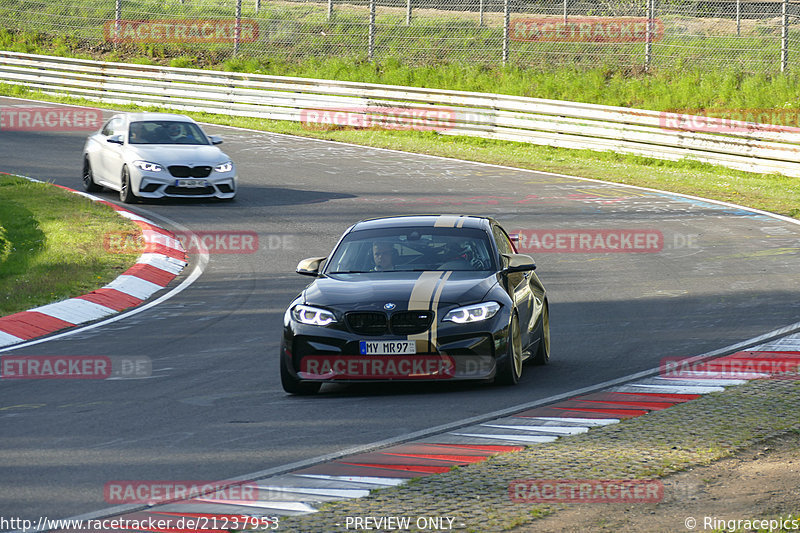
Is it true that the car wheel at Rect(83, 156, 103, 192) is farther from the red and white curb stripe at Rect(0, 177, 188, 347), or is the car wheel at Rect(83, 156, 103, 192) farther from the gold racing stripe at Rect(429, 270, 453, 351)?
the gold racing stripe at Rect(429, 270, 453, 351)

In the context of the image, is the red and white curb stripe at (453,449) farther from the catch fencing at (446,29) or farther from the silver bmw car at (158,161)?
the catch fencing at (446,29)

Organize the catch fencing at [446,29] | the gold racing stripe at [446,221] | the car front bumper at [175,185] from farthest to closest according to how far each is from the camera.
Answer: the catch fencing at [446,29], the car front bumper at [175,185], the gold racing stripe at [446,221]

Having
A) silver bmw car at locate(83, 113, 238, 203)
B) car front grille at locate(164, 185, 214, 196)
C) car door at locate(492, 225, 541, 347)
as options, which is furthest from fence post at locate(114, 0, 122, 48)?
car door at locate(492, 225, 541, 347)

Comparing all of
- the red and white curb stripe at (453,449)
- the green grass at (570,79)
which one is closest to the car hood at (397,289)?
the red and white curb stripe at (453,449)

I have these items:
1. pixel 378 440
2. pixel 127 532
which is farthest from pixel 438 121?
pixel 127 532

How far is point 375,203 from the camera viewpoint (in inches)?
830

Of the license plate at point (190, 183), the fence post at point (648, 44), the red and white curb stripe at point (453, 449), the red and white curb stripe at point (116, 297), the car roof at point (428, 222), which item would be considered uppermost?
the fence post at point (648, 44)

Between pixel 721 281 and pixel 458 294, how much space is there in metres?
6.50

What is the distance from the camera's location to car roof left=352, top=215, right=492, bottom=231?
10.8 meters

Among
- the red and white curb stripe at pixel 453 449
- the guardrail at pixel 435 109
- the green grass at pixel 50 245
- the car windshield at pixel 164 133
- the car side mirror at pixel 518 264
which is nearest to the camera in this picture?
the red and white curb stripe at pixel 453 449

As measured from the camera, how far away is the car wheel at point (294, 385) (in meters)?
9.45

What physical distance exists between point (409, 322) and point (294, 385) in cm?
109

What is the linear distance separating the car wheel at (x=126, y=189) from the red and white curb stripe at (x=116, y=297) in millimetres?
2683

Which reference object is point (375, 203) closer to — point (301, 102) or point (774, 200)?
point (774, 200)
